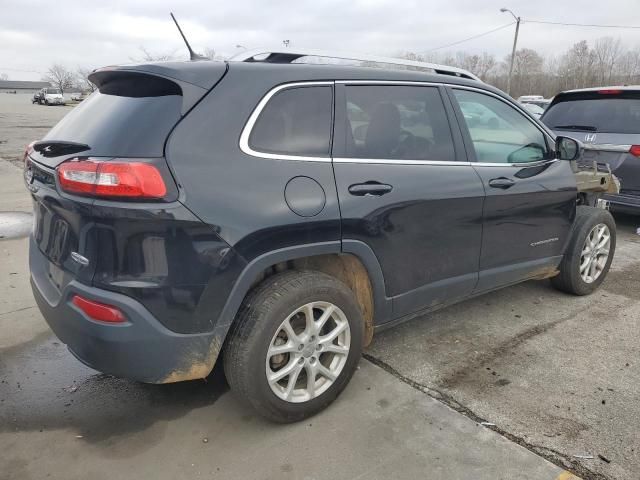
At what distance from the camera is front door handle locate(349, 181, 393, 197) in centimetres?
269

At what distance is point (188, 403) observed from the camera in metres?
2.91

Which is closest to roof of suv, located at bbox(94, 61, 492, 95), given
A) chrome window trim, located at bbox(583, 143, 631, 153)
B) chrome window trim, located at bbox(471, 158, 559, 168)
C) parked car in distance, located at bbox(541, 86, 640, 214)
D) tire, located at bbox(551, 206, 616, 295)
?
chrome window trim, located at bbox(471, 158, 559, 168)

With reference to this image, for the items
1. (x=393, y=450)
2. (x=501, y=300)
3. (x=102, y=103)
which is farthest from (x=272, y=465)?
(x=501, y=300)

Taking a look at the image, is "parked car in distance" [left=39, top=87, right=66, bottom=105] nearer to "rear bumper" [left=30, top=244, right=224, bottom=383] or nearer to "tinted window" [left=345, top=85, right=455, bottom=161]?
"tinted window" [left=345, top=85, right=455, bottom=161]

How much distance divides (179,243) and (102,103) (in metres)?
0.98

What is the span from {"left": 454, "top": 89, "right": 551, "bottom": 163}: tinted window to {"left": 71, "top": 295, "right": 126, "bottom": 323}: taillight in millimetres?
2377

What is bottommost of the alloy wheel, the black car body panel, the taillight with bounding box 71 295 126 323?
the alloy wheel

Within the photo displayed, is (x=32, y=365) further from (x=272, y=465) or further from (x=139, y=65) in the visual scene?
(x=139, y=65)

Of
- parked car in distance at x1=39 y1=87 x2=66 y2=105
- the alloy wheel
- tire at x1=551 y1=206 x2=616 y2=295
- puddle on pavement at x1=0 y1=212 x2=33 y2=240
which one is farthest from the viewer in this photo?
parked car in distance at x1=39 y1=87 x2=66 y2=105

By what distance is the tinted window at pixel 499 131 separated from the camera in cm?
342

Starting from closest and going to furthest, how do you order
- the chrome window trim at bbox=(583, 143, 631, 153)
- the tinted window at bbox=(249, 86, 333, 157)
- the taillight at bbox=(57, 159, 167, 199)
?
the taillight at bbox=(57, 159, 167, 199) → the tinted window at bbox=(249, 86, 333, 157) → the chrome window trim at bbox=(583, 143, 631, 153)

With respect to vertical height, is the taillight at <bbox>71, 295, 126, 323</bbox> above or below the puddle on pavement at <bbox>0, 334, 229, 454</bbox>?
above

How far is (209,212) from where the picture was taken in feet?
7.35

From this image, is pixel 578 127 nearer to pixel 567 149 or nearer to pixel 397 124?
pixel 567 149
